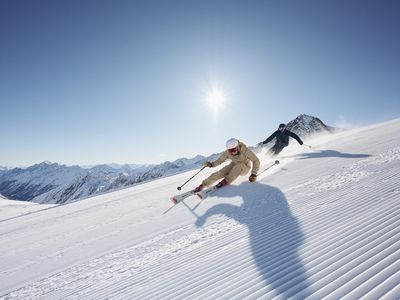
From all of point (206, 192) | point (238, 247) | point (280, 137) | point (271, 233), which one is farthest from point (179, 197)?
point (280, 137)

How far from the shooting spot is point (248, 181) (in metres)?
10.2

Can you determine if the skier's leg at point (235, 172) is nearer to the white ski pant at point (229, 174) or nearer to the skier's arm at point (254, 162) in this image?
the white ski pant at point (229, 174)

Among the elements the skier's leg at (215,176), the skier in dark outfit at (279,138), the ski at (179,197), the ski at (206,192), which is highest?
the skier in dark outfit at (279,138)

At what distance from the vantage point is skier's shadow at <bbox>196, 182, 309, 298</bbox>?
3.18m

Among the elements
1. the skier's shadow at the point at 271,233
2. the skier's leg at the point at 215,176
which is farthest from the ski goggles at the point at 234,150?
the skier's shadow at the point at 271,233

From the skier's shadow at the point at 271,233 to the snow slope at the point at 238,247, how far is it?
18 millimetres

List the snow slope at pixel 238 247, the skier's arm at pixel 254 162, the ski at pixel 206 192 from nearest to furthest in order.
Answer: the snow slope at pixel 238 247 < the ski at pixel 206 192 < the skier's arm at pixel 254 162

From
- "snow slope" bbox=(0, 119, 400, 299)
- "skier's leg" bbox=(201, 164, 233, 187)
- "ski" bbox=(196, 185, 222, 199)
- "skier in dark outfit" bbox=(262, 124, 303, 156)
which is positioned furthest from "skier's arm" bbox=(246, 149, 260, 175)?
"skier in dark outfit" bbox=(262, 124, 303, 156)

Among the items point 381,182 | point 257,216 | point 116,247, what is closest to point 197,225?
point 257,216

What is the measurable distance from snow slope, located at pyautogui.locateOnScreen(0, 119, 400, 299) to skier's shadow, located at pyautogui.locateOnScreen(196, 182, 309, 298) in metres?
0.02

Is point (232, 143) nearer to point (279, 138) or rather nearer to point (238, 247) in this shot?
point (238, 247)

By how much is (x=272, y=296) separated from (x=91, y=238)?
5127 millimetres

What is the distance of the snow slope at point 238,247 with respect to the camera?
3.09 m

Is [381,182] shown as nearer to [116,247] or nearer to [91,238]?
[116,247]
